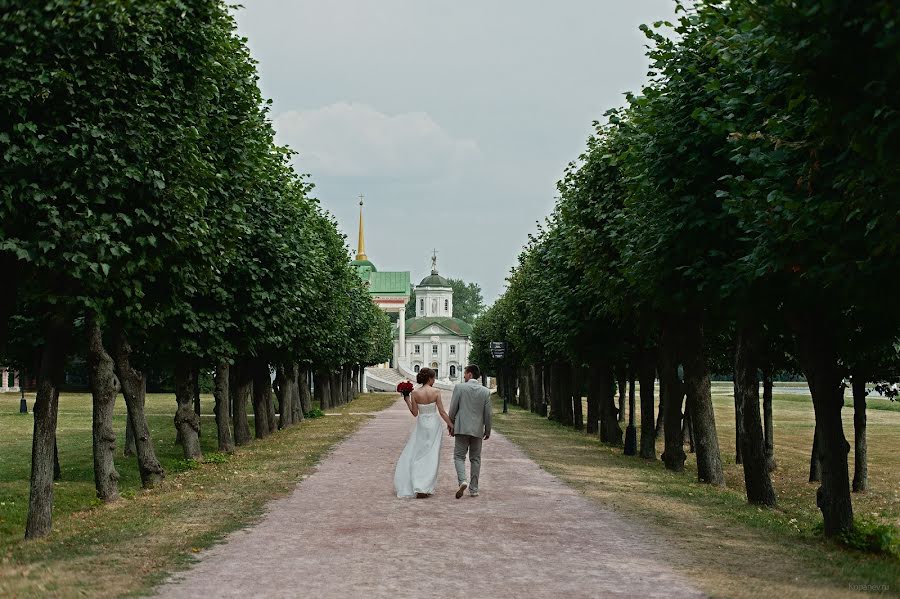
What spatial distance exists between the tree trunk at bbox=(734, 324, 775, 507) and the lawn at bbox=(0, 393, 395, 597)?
778 cm

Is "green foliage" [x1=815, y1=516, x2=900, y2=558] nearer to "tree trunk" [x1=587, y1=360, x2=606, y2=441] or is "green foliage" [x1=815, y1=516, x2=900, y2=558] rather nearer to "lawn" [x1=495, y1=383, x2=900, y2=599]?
"lawn" [x1=495, y1=383, x2=900, y2=599]

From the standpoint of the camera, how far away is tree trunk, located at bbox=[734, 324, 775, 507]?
18250mm

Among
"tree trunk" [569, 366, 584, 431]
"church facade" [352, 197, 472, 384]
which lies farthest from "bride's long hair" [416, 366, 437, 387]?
"church facade" [352, 197, 472, 384]

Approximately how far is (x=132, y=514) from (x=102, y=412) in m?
3.71

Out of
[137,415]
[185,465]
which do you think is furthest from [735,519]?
[185,465]

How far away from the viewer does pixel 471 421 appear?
1739 centimetres

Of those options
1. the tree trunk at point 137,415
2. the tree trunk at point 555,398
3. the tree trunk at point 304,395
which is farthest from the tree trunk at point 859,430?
the tree trunk at point 304,395

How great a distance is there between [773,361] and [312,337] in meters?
15.6

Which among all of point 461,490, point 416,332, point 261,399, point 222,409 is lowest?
point 461,490

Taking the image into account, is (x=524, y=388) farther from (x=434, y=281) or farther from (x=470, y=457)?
(x=434, y=281)

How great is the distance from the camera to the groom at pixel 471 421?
683 inches

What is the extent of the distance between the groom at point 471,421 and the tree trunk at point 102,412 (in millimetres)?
5814

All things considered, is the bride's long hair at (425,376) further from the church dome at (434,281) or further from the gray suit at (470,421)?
the church dome at (434,281)

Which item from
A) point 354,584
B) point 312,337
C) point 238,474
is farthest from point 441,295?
point 354,584
